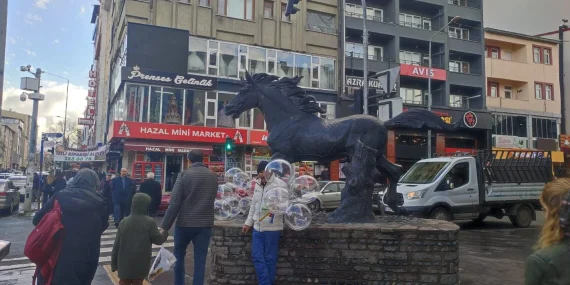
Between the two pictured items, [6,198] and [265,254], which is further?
[6,198]

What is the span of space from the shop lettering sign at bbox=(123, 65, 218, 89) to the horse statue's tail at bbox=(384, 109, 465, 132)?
20.5m

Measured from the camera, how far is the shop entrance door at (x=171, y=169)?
25.9 m

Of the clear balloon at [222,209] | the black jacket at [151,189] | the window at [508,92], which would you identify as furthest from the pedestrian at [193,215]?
the window at [508,92]

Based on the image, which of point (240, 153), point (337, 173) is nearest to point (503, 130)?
point (337, 173)

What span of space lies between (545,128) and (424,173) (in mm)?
30483

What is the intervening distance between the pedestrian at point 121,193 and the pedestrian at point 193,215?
8020mm

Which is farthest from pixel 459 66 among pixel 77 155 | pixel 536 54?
pixel 77 155

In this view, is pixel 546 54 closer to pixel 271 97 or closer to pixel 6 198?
→ pixel 271 97

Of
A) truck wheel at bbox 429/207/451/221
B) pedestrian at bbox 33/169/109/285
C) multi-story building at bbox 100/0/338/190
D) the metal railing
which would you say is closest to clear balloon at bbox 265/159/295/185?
pedestrian at bbox 33/169/109/285

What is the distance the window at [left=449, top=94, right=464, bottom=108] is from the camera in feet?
118

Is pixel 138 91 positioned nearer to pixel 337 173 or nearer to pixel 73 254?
pixel 337 173

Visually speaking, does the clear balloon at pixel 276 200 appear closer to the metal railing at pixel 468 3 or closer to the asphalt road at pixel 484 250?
the asphalt road at pixel 484 250

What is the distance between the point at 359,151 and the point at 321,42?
25410mm

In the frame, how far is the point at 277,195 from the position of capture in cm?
558
